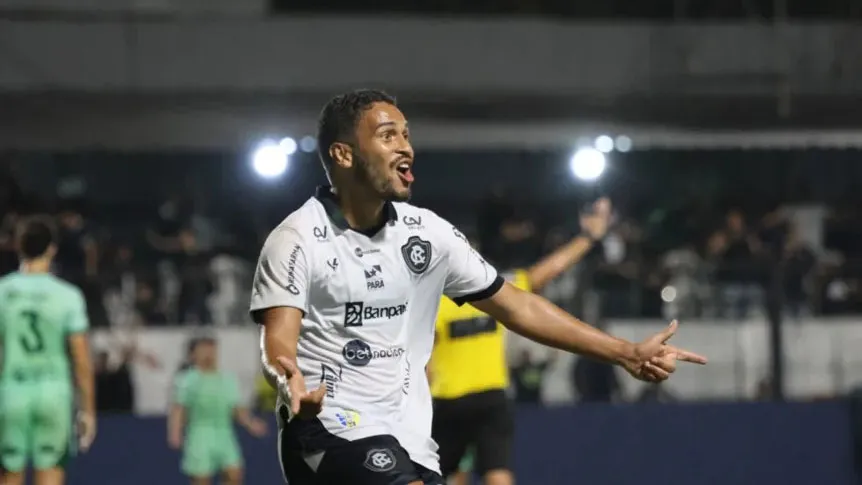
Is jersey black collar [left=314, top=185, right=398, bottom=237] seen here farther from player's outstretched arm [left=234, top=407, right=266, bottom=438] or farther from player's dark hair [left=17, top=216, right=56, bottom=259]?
player's outstretched arm [left=234, top=407, right=266, bottom=438]

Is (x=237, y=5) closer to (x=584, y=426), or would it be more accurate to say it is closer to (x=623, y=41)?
(x=623, y=41)

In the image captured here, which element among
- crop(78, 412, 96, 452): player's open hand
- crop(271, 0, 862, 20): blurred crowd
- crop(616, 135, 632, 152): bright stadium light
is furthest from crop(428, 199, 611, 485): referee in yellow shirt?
crop(271, 0, 862, 20): blurred crowd

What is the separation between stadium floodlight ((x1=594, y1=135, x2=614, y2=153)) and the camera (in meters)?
17.0

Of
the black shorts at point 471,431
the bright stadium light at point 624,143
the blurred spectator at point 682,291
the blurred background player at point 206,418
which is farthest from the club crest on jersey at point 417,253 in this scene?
the bright stadium light at point 624,143

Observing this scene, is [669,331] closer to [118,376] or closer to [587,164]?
[118,376]

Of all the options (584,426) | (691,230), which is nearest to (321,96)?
(691,230)

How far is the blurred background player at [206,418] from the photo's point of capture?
11.3 metres

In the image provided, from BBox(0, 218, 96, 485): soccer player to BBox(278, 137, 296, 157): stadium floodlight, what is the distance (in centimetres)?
794

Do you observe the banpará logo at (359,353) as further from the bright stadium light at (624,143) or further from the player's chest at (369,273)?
the bright stadium light at (624,143)

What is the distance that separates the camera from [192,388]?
11.3 m

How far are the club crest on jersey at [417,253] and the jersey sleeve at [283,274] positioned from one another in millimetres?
342

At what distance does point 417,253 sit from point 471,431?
12.1 ft

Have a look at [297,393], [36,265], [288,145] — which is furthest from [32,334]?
[288,145]

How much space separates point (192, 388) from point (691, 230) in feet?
17.2
